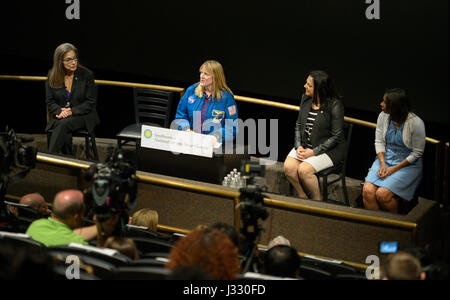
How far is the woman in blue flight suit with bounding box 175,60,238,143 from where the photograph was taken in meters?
5.08

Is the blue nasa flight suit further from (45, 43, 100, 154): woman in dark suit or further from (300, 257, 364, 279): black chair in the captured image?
(300, 257, 364, 279): black chair

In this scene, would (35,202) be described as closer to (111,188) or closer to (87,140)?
(111,188)

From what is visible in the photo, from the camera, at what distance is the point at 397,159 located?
15.5 ft

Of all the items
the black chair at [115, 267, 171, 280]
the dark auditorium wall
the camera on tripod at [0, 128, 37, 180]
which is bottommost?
the black chair at [115, 267, 171, 280]

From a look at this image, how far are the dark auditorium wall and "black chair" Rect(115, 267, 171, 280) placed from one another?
3483 mm

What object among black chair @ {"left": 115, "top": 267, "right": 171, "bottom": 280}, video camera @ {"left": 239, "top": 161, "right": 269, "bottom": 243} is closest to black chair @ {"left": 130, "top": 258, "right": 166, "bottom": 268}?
black chair @ {"left": 115, "top": 267, "right": 171, "bottom": 280}

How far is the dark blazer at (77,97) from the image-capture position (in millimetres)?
5441

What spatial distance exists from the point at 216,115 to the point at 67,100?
1283 millimetres

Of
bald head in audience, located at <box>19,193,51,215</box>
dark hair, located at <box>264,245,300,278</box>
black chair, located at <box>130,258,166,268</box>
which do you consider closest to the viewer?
black chair, located at <box>130,258,166,268</box>

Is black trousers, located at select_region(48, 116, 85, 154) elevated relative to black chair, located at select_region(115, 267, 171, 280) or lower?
elevated

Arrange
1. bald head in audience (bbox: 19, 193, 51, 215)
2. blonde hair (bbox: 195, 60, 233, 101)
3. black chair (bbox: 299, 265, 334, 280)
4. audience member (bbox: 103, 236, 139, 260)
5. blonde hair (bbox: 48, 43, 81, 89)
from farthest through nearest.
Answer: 1. blonde hair (bbox: 48, 43, 81, 89)
2. blonde hair (bbox: 195, 60, 233, 101)
3. bald head in audience (bbox: 19, 193, 51, 215)
4. black chair (bbox: 299, 265, 334, 280)
5. audience member (bbox: 103, 236, 139, 260)
